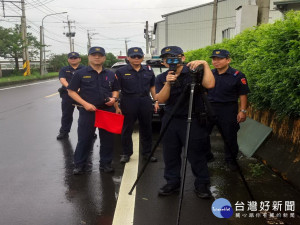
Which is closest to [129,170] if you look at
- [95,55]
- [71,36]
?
[95,55]

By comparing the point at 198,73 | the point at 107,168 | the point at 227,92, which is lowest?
the point at 107,168

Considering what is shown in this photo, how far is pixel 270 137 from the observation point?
4.59m

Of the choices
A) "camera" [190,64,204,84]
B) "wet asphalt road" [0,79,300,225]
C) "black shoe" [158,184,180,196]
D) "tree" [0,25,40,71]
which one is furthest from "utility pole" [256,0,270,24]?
"tree" [0,25,40,71]

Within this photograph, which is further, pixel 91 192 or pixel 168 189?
pixel 91 192

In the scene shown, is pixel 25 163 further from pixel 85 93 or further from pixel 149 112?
pixel 149 112

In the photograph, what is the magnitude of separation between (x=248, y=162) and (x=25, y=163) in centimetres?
356

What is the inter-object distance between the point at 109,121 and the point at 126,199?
118 cm

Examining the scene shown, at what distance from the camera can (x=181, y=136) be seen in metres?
3.45

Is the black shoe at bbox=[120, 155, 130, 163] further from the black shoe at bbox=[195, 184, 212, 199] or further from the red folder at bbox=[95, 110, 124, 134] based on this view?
the black shoe at bbox=[195, 184, 212, 199]

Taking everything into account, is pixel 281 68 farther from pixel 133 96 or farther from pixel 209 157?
pixel 133 96

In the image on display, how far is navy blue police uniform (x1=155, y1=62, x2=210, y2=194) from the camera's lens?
3.34 metres

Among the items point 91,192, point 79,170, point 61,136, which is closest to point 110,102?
point 79,170

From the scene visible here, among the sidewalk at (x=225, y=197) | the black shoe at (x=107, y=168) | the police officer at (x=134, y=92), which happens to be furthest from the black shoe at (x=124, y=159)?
the sidewalk at (x=225, y=197)

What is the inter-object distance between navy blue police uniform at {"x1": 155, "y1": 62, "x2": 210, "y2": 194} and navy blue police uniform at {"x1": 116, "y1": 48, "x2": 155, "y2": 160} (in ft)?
3.90
